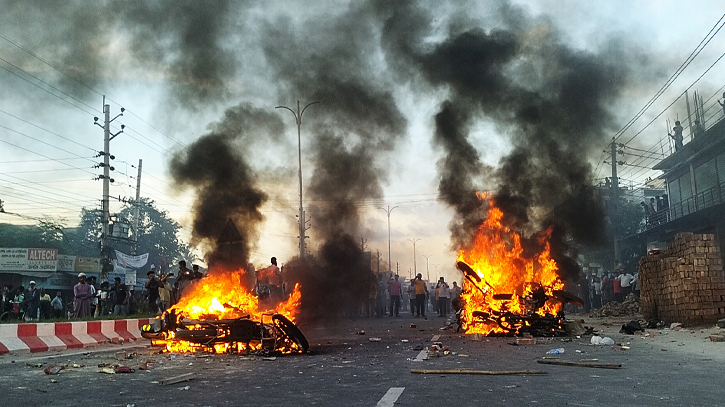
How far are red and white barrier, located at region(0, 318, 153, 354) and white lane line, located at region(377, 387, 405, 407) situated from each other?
8617mm

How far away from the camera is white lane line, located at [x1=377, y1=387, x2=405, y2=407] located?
523cm

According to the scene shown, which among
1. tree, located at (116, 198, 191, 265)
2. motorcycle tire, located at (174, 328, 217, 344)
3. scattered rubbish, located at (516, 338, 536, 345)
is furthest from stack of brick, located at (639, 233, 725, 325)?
tree, located at (116, 198, 191, 265)

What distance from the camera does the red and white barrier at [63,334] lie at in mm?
11633

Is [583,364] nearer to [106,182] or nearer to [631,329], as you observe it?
[631,329]

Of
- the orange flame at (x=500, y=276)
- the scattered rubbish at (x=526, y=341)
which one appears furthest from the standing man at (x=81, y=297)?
the scattered rubbish at (x=526, y=341)

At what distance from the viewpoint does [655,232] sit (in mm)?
34844

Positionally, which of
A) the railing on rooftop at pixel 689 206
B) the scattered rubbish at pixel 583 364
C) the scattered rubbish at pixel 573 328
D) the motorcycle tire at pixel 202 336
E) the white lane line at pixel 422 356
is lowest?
the scattered rubbish at pixel 583 364

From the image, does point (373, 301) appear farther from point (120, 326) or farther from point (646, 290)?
point (120, 326)

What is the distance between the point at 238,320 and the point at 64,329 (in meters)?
5.00

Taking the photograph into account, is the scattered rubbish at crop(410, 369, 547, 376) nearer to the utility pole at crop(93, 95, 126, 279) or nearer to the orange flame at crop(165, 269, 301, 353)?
the orange flame at crop(165, 269, 301, 353)

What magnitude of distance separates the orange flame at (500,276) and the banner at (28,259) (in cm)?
2899

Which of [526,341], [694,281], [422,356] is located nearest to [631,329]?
[694,281]

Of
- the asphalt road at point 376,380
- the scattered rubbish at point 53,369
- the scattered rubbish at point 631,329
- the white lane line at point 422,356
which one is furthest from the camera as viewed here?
the scattered rubbish at point 631,329

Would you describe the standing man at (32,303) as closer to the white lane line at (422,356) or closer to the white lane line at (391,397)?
the white lane line at (422,356)
